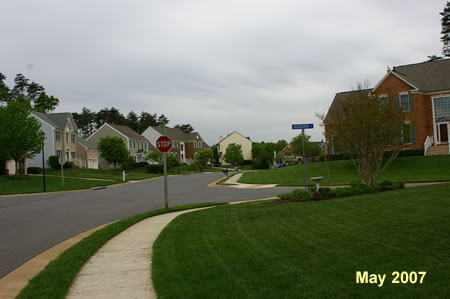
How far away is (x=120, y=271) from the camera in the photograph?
7309mm

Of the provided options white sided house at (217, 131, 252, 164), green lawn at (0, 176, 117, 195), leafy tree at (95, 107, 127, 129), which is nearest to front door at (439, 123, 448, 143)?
green lawn at (0, 176, 117, 195)

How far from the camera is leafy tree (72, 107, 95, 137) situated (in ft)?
409

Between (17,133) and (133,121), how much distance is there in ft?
289

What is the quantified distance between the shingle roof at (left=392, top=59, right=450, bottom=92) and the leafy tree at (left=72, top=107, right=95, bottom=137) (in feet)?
331

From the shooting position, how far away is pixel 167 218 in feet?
46.7

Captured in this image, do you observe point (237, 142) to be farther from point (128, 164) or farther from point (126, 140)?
point (128, 164)

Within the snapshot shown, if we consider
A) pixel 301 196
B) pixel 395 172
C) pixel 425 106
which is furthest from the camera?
pixel 425 106

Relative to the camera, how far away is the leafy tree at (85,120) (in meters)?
125

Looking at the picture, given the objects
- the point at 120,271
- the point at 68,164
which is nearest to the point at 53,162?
the point at 68,164

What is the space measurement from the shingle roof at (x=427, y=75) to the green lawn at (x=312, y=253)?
2988 cm

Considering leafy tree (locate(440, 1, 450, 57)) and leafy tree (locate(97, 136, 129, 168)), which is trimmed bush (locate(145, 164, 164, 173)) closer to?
leafy tree (locate(97, 136, 129, 168))

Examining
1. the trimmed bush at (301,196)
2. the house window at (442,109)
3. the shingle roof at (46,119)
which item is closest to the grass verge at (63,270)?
the trimmed bush at (301,196)

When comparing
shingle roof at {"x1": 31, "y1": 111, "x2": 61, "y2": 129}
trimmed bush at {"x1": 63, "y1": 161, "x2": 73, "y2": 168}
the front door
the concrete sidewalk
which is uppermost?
shingle roof at {"x1": 31, "y1": 111, "x2": 61, "y2": 129}

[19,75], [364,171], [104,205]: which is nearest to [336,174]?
[364,171]
